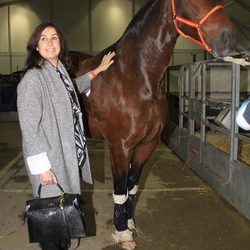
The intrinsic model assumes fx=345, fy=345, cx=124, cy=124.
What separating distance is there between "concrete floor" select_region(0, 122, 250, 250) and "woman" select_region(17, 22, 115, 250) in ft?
2.83

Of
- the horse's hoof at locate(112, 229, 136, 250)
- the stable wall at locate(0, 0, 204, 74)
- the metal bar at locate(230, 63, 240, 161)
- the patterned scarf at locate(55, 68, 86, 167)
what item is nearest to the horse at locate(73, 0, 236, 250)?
the horse's hoof at locate(112, 229, 136, 250)

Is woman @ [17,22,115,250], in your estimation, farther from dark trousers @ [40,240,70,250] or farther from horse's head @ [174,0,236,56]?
horse's head @ [174,0,236,56]

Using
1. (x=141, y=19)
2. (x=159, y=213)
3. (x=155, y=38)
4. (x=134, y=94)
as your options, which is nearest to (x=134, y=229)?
(x=159, y=213)

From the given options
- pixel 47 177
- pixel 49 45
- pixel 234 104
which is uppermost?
pixel 49 45

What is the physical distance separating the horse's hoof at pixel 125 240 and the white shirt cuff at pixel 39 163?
3.51ft

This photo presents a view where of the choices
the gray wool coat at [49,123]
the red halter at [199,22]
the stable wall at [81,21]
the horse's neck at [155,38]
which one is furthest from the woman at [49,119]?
the stable wall at [81,21]

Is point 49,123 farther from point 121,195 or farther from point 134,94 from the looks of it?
point 121,195

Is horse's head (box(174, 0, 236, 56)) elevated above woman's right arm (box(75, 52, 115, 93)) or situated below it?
above

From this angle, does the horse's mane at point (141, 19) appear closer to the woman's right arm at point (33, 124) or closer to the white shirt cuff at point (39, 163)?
the woman's right arm at point (33, 124)

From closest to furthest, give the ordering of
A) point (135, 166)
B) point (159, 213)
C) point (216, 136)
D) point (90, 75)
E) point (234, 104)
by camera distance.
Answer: point (90, 75) < point (135, 166) < point (159, 213) < point (234, 104) < point (216, 136)

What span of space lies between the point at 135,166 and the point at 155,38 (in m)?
1.01

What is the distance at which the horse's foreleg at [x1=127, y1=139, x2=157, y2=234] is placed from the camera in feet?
8.78

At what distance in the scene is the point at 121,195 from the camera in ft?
8.49

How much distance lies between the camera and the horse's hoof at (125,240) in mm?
2521
